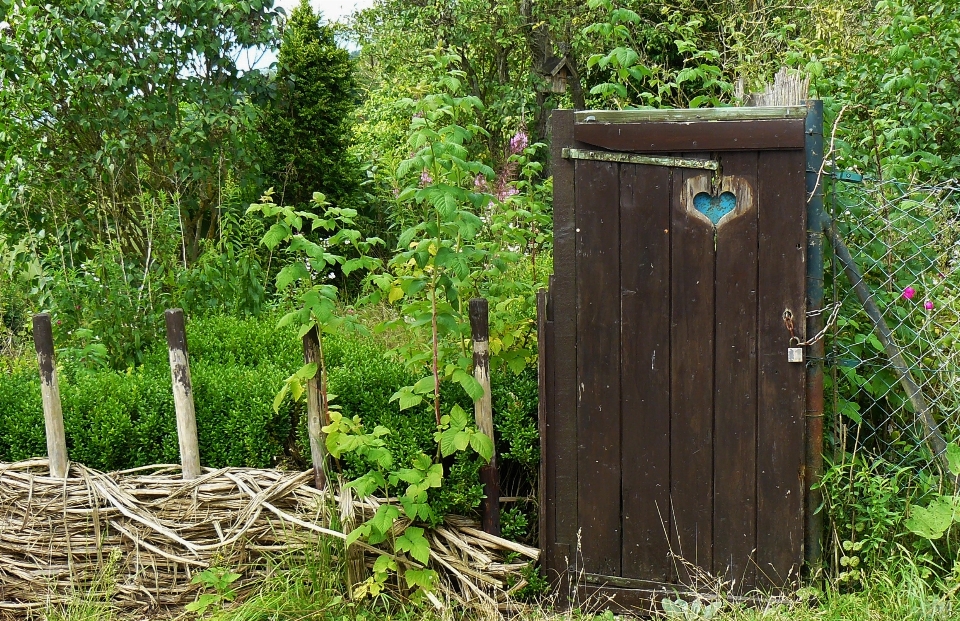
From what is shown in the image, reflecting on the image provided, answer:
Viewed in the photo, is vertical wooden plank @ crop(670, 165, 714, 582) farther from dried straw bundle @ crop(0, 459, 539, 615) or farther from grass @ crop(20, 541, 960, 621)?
dried straw bundle @ crop(0, 459, 539, 615)

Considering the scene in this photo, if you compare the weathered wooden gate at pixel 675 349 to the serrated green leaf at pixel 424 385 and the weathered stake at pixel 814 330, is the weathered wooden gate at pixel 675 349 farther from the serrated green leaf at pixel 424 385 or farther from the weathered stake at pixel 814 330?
the serrated green leaf at pixel 424 385

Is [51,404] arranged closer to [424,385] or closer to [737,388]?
[424,385]

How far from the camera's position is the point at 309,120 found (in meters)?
8.88

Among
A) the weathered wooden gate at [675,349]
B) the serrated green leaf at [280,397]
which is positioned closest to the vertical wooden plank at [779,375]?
the weathered wooden gate at [675,349]

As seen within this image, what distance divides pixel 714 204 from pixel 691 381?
2.34 ft

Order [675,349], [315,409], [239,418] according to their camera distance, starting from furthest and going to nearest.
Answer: [239,418]
[315,409]
[675,349]

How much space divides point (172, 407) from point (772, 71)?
4884 mm

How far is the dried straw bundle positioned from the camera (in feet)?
12.4

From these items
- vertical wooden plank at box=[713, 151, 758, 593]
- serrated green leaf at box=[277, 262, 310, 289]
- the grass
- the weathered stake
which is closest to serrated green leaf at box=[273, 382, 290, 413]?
serrated green leaf at box=[277, 262, 310, 289]

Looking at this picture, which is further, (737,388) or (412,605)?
(412,605)

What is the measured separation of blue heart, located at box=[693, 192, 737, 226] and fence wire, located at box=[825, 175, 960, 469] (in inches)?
20.4

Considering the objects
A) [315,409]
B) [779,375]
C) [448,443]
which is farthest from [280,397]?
[779,375]

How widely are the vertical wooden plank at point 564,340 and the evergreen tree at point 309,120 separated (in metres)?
5.54

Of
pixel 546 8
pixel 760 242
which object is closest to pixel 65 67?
pixel 760 242
